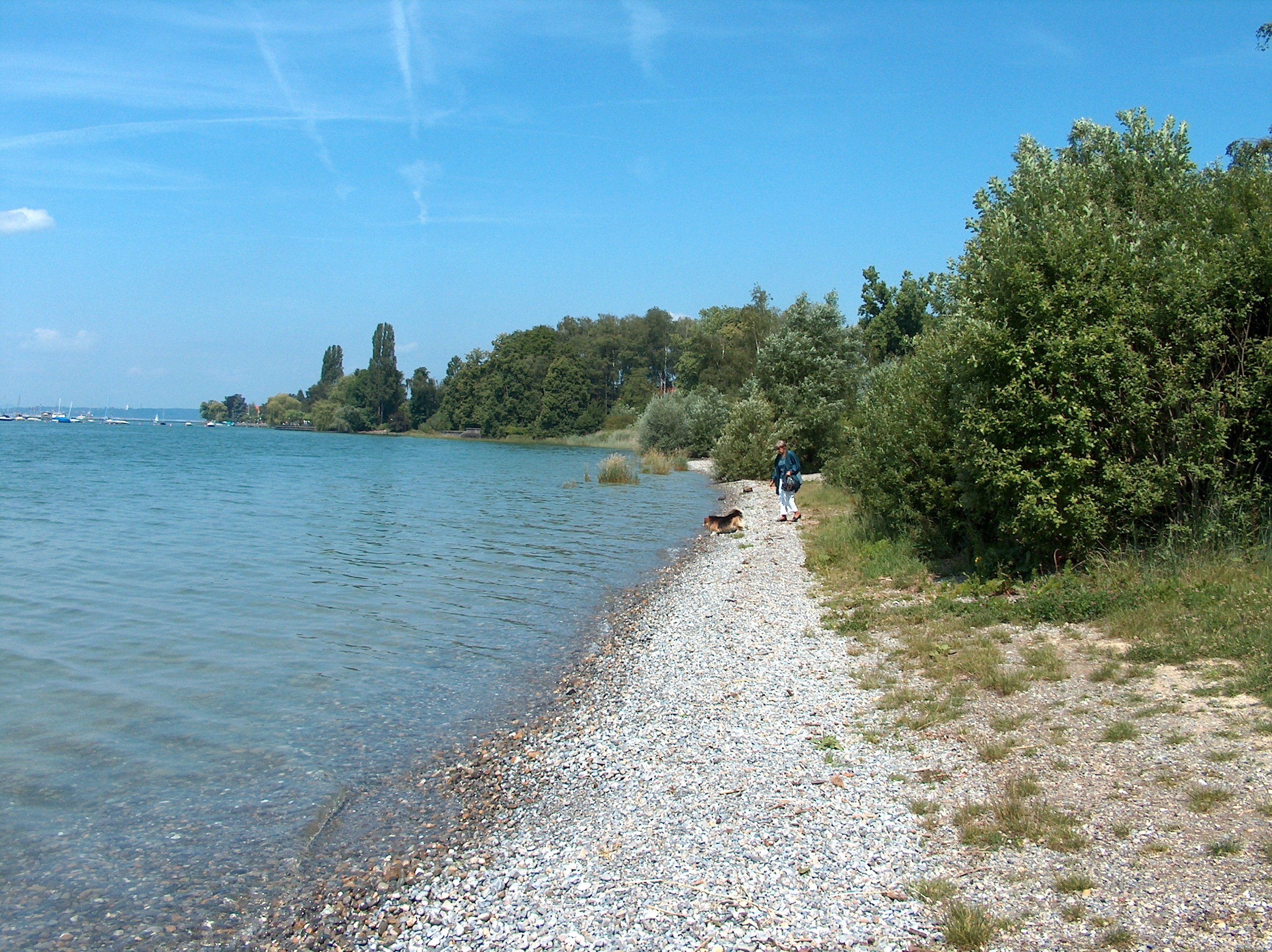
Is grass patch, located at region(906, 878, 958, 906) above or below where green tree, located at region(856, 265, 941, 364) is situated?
below

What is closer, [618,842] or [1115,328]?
[618,842]

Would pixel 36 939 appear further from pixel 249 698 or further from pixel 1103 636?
pixel 1103 636

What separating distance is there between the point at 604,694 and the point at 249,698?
478cm

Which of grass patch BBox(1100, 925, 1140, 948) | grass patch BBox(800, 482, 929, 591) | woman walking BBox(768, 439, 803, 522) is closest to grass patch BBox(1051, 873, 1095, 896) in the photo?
grass patch BBox(1100, 925, 1140, 948)

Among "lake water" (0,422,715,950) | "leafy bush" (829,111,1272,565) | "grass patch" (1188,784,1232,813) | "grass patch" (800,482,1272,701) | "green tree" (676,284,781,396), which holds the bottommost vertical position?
"lake water" (0,422,715,950)

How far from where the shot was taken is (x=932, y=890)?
5816 millimetres

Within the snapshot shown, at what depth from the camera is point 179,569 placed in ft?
71.1

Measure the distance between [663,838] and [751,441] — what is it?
42.1 m

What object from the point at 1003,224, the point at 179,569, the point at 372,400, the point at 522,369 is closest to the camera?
the point at 1003,224

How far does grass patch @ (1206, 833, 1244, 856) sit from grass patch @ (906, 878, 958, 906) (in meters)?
1.66

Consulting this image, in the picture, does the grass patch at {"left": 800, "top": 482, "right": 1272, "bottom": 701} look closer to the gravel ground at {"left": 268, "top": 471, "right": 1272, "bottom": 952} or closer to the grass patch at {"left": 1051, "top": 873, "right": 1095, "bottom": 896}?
the gravel ground at {"left": 268, "top": 471, "right": 1272, "bottom": 952}

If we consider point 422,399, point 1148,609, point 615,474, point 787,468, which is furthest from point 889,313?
point 422,399

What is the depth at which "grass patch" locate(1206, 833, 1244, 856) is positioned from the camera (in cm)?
561

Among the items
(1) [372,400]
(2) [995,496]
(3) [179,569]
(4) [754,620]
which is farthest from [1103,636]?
(1) [372,400]
